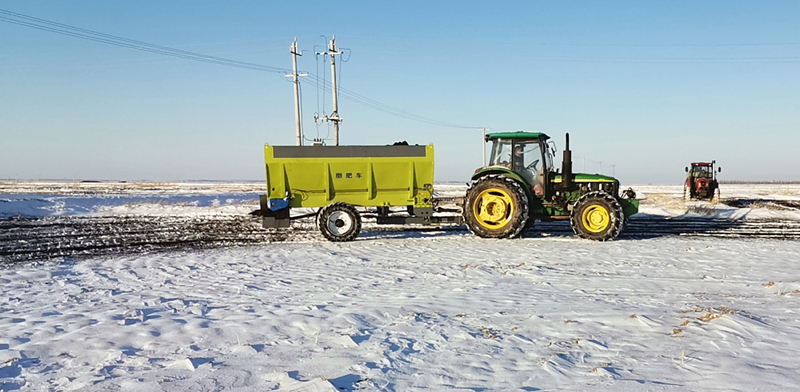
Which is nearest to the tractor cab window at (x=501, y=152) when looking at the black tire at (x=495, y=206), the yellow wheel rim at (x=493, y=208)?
the black tire at (x=495, y=206)

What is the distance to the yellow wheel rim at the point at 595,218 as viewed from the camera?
11.5 meters

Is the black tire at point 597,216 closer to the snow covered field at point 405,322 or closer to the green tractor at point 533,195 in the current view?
the green tractor at point 533,195

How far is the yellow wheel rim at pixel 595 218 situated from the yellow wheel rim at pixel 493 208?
1773 millimetres

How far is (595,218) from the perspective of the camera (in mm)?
11539

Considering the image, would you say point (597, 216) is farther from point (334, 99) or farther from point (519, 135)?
point (334, 99)

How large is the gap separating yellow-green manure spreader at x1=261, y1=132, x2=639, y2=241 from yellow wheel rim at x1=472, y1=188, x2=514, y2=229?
0.02 metres

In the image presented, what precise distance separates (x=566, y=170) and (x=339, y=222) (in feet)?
18.6

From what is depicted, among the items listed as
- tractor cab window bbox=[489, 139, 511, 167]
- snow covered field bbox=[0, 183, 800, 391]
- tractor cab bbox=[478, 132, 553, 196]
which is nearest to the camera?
snow covered field bbox=[0, 183, 800, 391]

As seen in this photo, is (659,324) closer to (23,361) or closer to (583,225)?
(23,361)

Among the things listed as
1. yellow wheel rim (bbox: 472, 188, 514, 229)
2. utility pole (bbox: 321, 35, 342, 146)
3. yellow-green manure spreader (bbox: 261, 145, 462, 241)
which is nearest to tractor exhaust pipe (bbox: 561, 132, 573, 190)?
yellow wheel rim (bbox: 472, 188, 514, 229)

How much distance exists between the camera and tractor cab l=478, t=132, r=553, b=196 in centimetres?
1184

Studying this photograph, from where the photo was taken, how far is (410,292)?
630cm

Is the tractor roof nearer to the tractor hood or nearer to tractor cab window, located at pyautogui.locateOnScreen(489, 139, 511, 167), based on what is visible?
tractor cab window, located at pyautogui.locateOnScreen(489, 139, 511, 167)

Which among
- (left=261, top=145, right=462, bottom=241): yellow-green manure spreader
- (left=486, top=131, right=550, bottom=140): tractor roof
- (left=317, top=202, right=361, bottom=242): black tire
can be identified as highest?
(left=486, top=131, right=550, bottom=140): tractor roof
